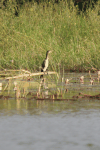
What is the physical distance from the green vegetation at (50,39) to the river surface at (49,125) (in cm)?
676

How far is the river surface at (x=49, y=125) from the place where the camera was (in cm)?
420

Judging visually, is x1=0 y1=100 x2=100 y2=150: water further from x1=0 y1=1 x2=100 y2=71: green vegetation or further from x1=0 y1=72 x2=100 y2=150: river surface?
x1=0 y1=1 x2=100 y2=71: green vegetation

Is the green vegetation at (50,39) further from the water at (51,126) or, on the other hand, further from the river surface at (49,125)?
the water at (51,126)

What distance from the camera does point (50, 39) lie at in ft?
54.6

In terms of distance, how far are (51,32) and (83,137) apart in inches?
572

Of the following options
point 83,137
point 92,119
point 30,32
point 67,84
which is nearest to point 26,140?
point 83,137

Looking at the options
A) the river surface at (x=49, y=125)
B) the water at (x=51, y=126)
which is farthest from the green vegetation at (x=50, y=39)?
the water at (x=51, y=126)

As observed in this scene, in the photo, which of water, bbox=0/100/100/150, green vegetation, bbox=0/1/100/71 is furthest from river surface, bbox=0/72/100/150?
green vegetation, bbox=0/1/100/71

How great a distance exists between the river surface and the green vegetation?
6.76 meters

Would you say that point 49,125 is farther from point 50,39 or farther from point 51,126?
point 50,39

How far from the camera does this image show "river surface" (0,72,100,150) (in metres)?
4.20

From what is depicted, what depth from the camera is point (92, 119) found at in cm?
547

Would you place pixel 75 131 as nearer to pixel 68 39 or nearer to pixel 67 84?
pixel 67 84

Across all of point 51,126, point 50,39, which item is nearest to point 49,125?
point 51,126
